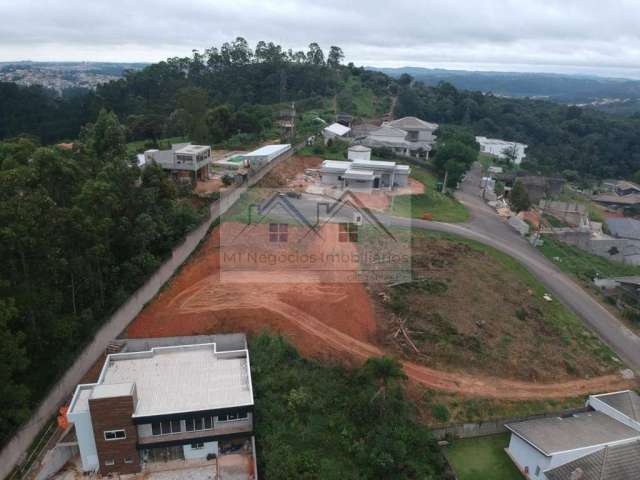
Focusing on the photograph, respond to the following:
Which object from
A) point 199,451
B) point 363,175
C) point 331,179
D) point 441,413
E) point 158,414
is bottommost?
point 441,413

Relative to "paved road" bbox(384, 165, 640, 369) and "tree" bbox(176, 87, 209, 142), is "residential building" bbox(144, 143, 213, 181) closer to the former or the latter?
"tree" bbox(176, 87, 209, 142)

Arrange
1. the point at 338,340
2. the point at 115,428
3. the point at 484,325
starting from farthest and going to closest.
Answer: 1. the point at 484,325
2. the point at 338,340
3. the point at 115,428

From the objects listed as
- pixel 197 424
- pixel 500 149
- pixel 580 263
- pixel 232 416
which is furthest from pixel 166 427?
pixel 500 149

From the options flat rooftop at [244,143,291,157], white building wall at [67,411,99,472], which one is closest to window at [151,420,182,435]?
white building wall at [67,411,99,472]

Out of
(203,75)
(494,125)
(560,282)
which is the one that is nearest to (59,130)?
(203,75)

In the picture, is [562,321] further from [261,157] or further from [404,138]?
[404,138]

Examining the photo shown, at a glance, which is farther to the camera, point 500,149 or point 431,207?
point 500,149

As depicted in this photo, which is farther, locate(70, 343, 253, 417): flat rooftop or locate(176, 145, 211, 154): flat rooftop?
locate(176, 145, 211, 154): flat rooftop
